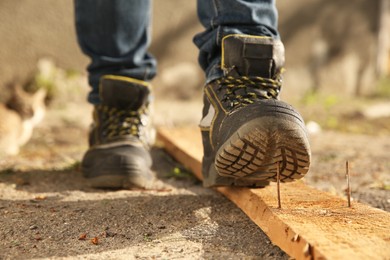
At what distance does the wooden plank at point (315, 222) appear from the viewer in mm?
1086

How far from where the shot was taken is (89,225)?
146 cm

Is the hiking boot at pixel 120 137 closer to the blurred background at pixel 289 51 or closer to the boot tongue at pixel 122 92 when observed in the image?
the boot tongue at pixel 122 92

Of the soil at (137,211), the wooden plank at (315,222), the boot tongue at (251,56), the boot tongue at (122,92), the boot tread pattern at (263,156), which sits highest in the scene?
the boot tongue at (251,56)

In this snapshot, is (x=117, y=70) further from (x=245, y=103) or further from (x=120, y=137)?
(x=245, y=103)

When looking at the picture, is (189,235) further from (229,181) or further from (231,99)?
(231,99)

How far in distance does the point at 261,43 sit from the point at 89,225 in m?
0.66

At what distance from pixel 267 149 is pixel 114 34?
90 centimetres

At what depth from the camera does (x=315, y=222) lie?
1256mm

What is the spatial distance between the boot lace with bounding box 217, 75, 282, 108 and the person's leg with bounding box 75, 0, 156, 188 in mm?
504

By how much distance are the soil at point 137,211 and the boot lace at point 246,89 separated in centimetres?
32

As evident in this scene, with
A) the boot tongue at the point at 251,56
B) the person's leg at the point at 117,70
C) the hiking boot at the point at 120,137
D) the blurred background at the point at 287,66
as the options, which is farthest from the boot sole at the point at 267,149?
the blurred background at the point at 287,66

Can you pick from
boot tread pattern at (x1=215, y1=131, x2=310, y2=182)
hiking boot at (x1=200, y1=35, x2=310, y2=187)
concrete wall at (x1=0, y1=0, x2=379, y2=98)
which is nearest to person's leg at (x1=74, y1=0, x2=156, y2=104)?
hiking boot at (x1=200, y1=35, x2=310, y2=187)

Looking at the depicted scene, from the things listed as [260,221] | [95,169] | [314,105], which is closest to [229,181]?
[260,221]

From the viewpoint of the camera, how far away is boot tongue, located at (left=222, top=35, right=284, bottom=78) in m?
1.55
